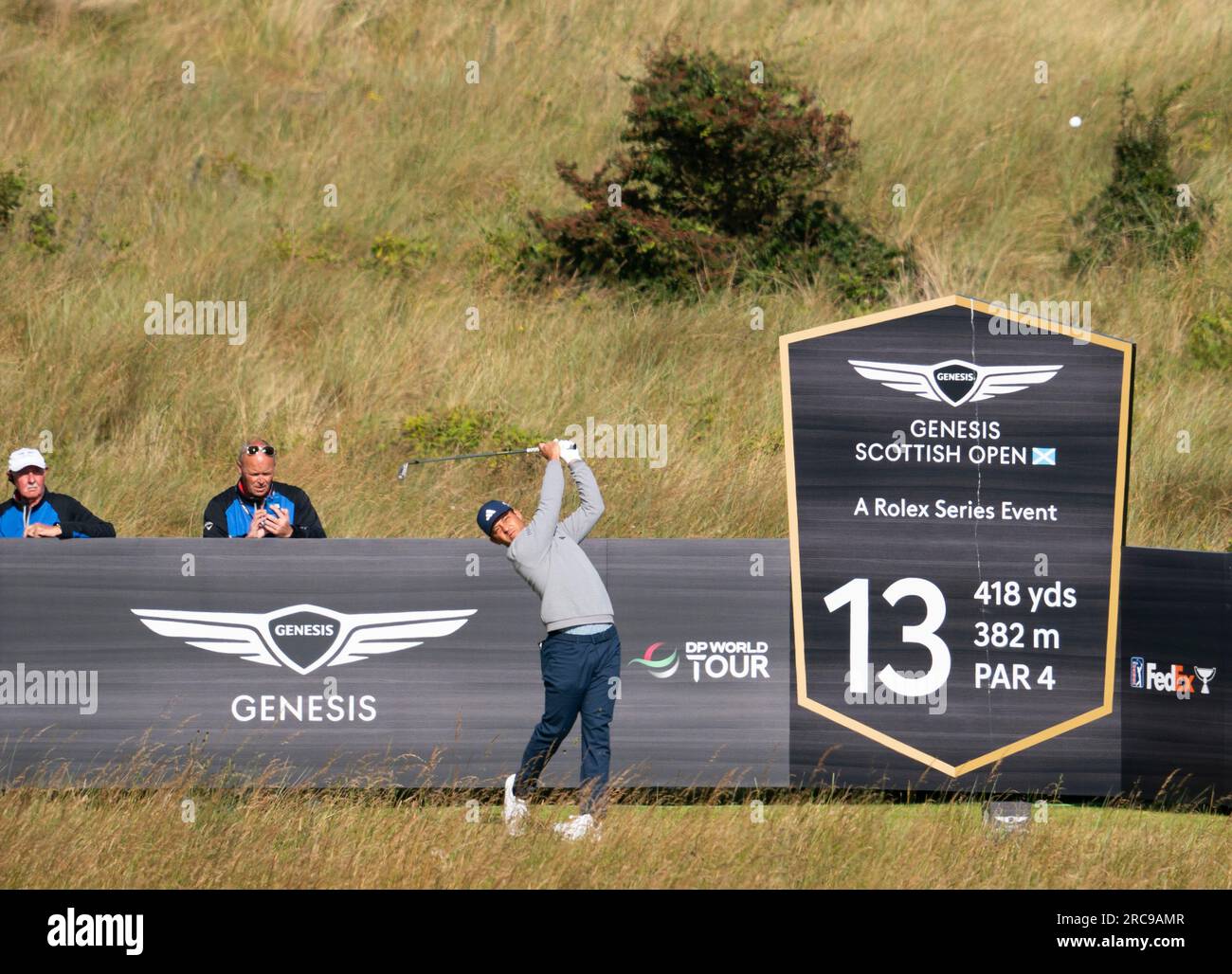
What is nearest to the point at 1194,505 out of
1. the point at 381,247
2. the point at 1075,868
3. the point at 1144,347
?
the point at 1144,347

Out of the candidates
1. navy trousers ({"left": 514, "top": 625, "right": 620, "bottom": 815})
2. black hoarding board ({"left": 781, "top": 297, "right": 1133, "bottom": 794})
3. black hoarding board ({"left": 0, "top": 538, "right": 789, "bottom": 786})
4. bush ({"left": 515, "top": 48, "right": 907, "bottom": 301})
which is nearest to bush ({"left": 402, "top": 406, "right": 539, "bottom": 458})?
bush ({"left": 515, "top": 48, "right": 907, "bottom": 301})

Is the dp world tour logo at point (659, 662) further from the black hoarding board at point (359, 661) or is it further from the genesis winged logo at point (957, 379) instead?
the genesis winged logo at point (957, 379)

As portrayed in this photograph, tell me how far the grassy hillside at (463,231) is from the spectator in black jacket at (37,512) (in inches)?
162

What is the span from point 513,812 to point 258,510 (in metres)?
2.78

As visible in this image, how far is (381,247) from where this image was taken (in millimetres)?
19094

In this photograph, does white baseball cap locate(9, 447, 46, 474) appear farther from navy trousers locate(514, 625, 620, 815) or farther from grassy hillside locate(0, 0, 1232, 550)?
grassy hillside locate(0, 0, 1232, 550)

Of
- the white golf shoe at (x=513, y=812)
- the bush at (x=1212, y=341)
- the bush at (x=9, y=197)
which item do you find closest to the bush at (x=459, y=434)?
the white golf shoe at (x=513, y=812)

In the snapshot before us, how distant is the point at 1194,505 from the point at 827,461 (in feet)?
22.1

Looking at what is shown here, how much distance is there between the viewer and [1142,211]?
63.5ft

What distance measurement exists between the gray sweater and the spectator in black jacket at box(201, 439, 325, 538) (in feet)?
5.49

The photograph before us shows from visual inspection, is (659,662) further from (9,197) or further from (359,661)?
(9,197)

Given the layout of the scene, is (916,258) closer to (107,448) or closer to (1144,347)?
(1144,347)

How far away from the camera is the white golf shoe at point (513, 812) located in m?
8.29

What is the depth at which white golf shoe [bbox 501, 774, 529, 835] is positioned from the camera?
8.29 metres
